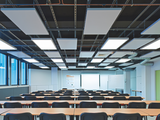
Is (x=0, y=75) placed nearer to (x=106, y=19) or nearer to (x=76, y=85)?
(x=106, y=19)

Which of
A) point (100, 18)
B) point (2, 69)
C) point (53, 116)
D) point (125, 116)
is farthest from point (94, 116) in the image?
point (2, 69)

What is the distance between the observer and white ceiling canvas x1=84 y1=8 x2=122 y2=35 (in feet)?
11.1

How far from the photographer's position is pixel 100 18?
377 centimetres

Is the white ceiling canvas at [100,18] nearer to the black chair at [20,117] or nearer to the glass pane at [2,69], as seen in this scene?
the black chair at [20,117]

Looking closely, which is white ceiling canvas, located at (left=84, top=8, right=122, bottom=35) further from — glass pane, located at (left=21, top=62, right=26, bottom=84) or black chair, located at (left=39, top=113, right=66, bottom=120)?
glass pane, located at (left=21, top=62, right=26, bottom=84)

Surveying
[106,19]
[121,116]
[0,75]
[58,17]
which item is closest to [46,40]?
[58,17]

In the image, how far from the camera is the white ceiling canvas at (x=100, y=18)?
3.37 metres

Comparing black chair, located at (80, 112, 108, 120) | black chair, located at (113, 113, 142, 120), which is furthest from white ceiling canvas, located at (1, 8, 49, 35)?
black chair, located at (113, 113, 142, 120)

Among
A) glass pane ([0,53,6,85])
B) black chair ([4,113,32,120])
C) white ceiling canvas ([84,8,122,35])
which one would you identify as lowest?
black chair ([4,113,32,120])

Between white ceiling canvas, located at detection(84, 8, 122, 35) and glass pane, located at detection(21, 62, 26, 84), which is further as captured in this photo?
glass pane, located at detection(21, 62, 26, 84)

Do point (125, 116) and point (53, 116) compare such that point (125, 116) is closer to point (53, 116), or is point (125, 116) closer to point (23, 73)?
point (53, 116)

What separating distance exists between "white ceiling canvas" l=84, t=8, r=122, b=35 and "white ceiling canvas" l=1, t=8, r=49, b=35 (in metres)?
1.31

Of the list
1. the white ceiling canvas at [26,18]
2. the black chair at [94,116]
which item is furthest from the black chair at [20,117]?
the white ceiling canvas at [26,18]

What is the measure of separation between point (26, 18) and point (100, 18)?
188 cm
